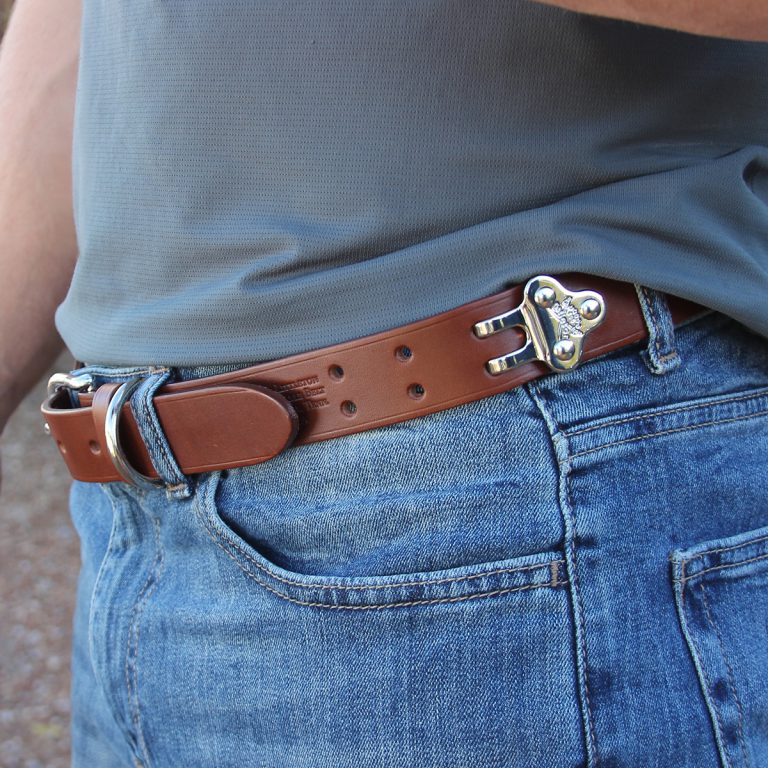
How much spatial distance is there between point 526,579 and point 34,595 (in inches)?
132

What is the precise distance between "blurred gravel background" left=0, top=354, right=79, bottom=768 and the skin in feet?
7.54

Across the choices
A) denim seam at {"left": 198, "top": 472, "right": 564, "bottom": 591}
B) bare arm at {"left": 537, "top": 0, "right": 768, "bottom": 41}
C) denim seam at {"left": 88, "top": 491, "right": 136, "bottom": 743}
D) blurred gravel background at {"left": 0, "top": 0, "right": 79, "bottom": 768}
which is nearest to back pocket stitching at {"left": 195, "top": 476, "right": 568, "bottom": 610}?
denim seam at {"left": 198, "top": 472, "right": 564, "bottom": 591}

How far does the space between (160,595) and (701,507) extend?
0.68 meters

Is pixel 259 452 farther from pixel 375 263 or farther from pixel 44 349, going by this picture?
pixel 44 349

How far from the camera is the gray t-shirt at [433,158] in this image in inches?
34.2

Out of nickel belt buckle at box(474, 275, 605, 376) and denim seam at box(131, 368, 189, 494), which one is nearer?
nickel belt buckle at box(474, 275, 605, 376)

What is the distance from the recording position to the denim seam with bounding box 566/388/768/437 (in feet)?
2.86

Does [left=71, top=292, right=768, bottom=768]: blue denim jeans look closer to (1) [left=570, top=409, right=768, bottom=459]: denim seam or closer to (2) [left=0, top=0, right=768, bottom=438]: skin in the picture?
(1) [left=570, top=409, right=768, bottom=459]: denim seam

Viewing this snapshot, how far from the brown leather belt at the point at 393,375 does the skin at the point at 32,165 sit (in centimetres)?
46

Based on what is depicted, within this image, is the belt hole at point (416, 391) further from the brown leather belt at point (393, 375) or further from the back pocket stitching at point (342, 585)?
the back pocket stitching at point (342, 585)

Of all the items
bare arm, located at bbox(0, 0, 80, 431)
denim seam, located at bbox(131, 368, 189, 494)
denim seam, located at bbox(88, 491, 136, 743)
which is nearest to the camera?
denim seam, located at bbox(131, 368, 189, 494)

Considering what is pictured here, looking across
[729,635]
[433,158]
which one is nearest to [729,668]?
[729,635]

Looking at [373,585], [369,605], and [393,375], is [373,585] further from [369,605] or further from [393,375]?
[393,375]

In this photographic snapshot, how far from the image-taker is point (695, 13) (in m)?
0.71
